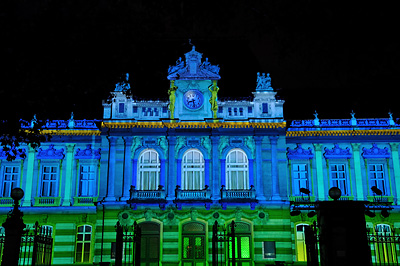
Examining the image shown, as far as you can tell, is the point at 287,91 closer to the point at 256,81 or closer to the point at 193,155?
the point at 256,81

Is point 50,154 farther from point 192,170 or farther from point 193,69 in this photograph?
point 193,69

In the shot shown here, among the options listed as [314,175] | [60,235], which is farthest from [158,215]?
[314,175]

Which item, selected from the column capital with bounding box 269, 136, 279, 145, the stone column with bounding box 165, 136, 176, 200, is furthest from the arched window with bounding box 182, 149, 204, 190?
the column capital with bounding box 269, 136, 279, 145

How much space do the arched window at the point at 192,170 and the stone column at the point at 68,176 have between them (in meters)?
7.56

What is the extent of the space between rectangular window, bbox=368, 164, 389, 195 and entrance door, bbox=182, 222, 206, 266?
1159 centimetres

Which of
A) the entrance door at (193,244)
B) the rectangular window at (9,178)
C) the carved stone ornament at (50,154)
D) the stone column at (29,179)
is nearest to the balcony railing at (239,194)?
the entrance door at (193,244)

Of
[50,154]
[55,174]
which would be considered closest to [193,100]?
[50,154]

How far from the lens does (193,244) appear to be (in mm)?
30250

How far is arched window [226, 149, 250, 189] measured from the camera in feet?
103

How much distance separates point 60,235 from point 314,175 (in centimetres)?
1693

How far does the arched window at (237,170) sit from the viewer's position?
31281 mm

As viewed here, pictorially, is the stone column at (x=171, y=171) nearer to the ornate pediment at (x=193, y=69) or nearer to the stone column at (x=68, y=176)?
the ornate pediment at (x=193, y=69)

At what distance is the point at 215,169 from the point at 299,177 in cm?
580

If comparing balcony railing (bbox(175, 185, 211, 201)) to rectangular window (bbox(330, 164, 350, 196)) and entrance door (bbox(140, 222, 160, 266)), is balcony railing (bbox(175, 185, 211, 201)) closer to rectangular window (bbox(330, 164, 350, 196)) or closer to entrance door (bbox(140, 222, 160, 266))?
entrance door (bbox(140, 222, 160, 266))
